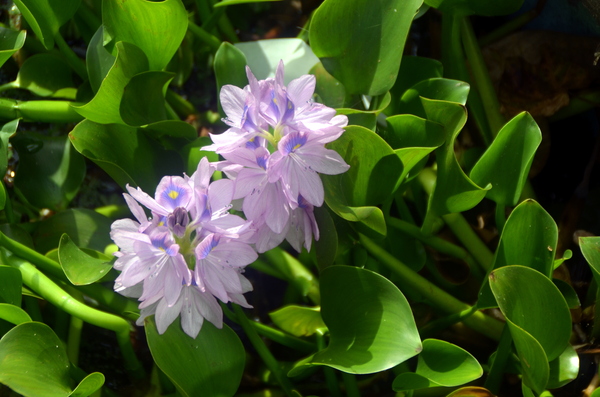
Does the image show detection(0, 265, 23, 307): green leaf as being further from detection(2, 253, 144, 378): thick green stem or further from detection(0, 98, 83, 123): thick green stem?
detection(0, 98, 83, 123): thick green stem

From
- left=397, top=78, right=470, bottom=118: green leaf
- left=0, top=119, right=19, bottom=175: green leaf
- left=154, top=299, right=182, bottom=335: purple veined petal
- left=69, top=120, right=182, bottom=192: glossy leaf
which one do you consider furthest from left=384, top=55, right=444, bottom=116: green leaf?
left=0, top=119, right=19, bottom=175: green leaf

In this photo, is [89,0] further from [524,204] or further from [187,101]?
[524,204]

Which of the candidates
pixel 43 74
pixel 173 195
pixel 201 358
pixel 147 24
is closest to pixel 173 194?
pixel 173 195

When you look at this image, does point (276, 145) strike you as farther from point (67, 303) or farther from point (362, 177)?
point (67, 303)

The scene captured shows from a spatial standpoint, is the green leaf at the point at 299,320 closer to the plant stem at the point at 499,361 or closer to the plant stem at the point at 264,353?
the plant stem at the point at 264,353

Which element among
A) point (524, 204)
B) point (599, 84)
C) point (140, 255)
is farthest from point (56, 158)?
point (599, 84)

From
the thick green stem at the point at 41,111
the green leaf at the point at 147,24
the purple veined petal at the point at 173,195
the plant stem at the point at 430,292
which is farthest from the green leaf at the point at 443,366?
the thick green stem at the point at 41,111
